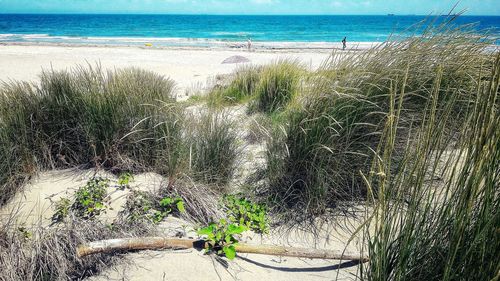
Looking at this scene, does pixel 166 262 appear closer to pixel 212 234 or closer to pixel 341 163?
pixel 212 234

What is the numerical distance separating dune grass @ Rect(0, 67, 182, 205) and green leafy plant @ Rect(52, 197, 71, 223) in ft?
2.11

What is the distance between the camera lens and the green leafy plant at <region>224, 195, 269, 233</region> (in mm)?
3131

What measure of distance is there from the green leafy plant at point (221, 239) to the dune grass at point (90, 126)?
0.94 meters

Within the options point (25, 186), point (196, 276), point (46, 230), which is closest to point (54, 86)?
point (25, 186)

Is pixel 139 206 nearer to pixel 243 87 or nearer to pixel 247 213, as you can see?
pixel 247 213

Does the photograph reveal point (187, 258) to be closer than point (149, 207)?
Yes

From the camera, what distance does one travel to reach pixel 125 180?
10.9 feet

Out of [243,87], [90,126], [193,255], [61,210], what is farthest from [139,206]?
[243,87]

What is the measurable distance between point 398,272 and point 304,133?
1.70 meters

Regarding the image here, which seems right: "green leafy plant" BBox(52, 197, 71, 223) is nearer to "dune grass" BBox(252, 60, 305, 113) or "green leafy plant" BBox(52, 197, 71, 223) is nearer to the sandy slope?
the sandy slope

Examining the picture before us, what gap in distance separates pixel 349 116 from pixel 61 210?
2.58 meters

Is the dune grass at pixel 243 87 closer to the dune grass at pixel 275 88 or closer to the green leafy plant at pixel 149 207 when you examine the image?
the dune grass at pixel 275 88

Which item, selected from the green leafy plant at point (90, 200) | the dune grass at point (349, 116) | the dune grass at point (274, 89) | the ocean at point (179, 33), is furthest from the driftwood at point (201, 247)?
the dune grass at point (274, 89)

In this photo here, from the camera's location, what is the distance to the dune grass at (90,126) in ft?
11.6
